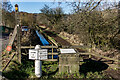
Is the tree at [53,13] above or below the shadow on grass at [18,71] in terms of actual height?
above

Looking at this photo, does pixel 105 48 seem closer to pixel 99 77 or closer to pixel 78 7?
pixel 78 7

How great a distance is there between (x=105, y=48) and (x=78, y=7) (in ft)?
12.8

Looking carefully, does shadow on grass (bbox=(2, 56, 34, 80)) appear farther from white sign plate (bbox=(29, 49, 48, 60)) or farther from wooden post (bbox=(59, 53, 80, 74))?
wooden post (bbox=(59, 53, 80, 74))

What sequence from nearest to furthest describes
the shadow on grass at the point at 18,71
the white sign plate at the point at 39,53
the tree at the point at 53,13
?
1. the white sign plate at the point at 39,53
2. the shadow on grass at the point at 18,71
3. the tree at the point at 53,13

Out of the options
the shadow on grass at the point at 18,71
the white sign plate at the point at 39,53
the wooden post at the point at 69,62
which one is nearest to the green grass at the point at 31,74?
the shadow on grass at the point at 18,71

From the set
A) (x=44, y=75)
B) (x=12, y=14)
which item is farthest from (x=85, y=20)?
(x=12, y=14)

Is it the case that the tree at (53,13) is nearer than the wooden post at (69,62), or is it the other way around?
the wooden post at (69,62)

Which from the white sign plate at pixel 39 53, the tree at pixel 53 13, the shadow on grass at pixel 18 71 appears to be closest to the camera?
the white sign plate at pixel 39 53

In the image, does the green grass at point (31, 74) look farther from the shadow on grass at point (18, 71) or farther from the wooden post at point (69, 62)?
the wooden post at point (69, 62)

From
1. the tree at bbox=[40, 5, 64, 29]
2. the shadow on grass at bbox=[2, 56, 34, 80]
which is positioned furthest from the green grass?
the tree at bbox=[40, 5, 64, 29]

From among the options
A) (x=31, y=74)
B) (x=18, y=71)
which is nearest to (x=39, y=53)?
(x=31, y=74)

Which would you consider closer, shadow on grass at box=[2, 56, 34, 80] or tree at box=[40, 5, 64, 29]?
shadow on grass at box=[2, 56, 34, 80]

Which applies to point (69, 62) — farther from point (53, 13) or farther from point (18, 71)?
point (53, 13)

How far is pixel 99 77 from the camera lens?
178 inches
